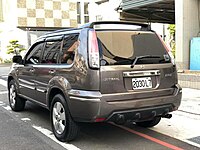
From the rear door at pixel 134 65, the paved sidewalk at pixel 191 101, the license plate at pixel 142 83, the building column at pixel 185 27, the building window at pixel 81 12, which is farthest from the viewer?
the building window at pixel 81 12

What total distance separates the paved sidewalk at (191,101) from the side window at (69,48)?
323 cm

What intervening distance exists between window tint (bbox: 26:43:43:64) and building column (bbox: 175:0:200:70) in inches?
237

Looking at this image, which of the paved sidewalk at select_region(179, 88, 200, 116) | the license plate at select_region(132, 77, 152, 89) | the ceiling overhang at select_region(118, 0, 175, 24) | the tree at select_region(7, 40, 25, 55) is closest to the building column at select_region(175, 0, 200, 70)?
the ceiling overhang at select_region(118, 0, 175, 24)

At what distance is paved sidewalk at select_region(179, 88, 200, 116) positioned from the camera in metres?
6.50

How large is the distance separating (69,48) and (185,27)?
671 cm

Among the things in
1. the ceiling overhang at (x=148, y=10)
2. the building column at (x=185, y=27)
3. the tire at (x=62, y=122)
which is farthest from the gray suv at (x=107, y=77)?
the ceiling overhang at (x=148, y=10)

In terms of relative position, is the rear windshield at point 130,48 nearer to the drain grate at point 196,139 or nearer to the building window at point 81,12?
the drain grate at point 196,139

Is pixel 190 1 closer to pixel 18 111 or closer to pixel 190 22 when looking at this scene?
pixel 190 22

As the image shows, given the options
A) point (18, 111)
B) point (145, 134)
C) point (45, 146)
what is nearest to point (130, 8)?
point (18, 111)

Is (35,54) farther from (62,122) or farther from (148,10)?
(148,10)

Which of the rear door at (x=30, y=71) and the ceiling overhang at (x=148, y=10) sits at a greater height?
the ceiling overhang at (x=148, y=10)

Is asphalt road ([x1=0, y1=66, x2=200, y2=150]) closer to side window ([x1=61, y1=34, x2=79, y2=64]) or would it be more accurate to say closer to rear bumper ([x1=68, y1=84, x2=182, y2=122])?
rear bumper ([x1=68, y1=84, x2=182, y2=122])

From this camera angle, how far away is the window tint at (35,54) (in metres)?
5.57

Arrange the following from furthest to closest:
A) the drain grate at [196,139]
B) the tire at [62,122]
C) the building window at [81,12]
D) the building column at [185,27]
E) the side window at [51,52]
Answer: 1. the building window at [81,12]
2. the building column at [185,27]
3. the side window at [51,52]
4. the drain grate at [196,139]
5. the tire at [62,122]
